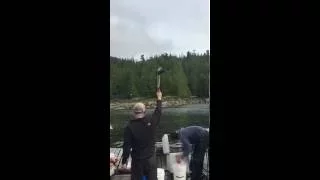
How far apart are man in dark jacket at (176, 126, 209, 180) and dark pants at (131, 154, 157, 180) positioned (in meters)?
0.12

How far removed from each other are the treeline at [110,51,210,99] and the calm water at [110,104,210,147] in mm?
71

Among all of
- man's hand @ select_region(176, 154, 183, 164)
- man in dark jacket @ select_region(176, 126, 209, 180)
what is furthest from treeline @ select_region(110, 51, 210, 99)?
man's hand @ select_region(176, 154, 183, 164)

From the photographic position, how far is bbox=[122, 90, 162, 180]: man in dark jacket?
70.8 inches

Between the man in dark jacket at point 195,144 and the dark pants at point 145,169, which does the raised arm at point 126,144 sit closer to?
the dark pants at point 145,169

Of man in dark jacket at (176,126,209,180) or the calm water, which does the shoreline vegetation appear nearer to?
the calm water

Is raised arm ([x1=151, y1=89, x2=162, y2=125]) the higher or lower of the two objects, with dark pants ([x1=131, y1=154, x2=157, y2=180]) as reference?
higher

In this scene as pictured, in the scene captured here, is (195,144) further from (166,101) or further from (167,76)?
(167,76)

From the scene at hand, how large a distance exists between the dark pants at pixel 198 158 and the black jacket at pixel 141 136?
0.20 metres

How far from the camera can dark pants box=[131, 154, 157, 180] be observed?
1803 mm

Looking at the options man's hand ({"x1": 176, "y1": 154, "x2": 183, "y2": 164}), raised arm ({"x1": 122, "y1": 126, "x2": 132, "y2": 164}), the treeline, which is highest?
the treeline

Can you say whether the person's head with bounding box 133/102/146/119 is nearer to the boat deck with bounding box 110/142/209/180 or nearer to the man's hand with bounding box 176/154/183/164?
the boat deck with bounding box 110/142/209/180

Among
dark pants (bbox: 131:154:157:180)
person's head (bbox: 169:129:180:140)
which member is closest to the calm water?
person's head (bbox: 169:129:180:140)

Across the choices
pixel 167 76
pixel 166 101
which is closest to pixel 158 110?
pixel 166 101
